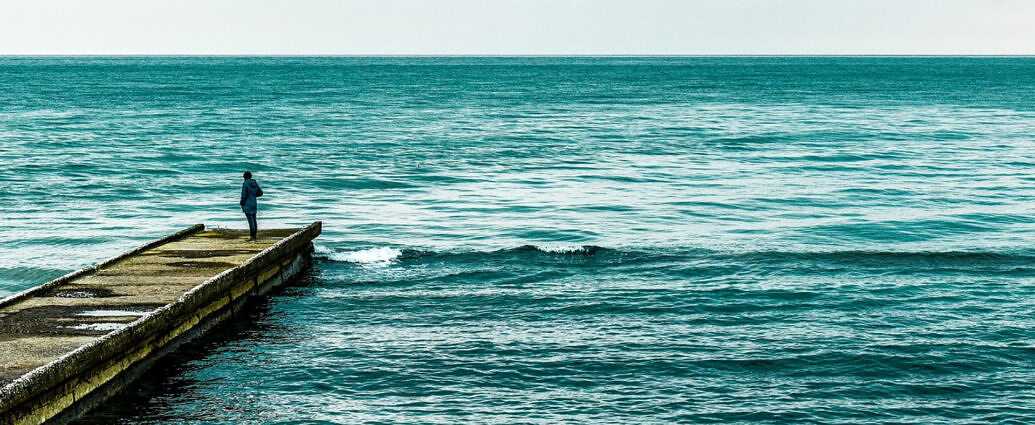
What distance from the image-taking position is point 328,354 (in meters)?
22.0

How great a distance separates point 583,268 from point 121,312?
1335cm

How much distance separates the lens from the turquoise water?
19500 millimetres

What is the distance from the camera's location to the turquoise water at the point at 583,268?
19500 mm

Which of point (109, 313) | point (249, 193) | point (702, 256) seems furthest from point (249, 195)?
point (702, 256)

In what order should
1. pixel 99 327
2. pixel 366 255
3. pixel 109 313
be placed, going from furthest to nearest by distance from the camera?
pixel 366 255 → pixel 109 313 → pixel 99 327

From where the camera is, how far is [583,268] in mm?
30531

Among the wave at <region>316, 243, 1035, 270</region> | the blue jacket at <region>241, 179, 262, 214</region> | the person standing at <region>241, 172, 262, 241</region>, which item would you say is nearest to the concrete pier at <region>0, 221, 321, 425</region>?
the person standing at <region>241, 172, 262, 241</region>

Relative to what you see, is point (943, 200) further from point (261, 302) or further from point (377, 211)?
point (261, 302)

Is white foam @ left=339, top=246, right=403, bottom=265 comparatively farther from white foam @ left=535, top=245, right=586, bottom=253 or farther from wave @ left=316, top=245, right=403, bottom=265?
white foam @ left=535, top=245, right=586, bottom=253

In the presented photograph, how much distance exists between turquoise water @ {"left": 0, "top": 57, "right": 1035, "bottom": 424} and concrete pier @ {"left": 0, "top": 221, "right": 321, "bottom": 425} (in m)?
0.54

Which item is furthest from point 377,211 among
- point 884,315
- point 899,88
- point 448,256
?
point 899,88

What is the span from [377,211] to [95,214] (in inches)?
403

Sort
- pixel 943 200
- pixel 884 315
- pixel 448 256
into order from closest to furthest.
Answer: pixel 884 315, pixel 448 256, pixel 943 200

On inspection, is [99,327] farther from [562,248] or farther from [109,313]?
[562,248]
